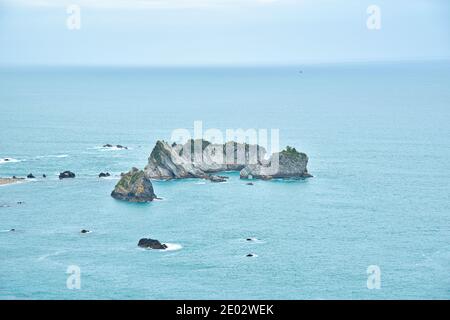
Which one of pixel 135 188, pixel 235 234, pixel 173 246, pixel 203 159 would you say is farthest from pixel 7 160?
pixel 173 246

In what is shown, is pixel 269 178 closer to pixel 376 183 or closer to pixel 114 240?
pixel 376 183

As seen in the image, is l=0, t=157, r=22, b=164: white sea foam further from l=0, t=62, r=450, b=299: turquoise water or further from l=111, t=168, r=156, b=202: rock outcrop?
l=111, t=168, r=156, b=202: rock outcrop

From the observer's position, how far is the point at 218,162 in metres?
168

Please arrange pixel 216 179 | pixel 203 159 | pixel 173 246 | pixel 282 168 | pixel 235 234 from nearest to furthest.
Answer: pixel 173 246 < pixel 235 234 < pixel 216 179 < pixel 282 168 < pixel 203 159

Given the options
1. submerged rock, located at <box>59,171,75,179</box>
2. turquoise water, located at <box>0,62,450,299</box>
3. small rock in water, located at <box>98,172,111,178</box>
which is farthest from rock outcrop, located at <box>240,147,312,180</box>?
submerged rock, located at <box>59,171,75,179</box>

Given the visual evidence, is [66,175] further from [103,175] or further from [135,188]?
[135,188]

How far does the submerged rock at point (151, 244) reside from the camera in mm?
117725

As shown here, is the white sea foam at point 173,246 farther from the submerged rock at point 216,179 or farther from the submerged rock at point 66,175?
the submerged rock at point 66,175

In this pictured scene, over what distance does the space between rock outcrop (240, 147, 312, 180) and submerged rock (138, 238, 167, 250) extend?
4587cm

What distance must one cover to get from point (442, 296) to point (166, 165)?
69.4m

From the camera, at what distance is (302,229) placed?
128250 mm

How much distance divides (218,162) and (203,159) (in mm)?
2807

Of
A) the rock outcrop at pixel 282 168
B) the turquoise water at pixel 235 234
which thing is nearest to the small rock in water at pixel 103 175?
the turquoise water at pixel 235 234

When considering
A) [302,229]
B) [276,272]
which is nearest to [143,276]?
[276,272]
